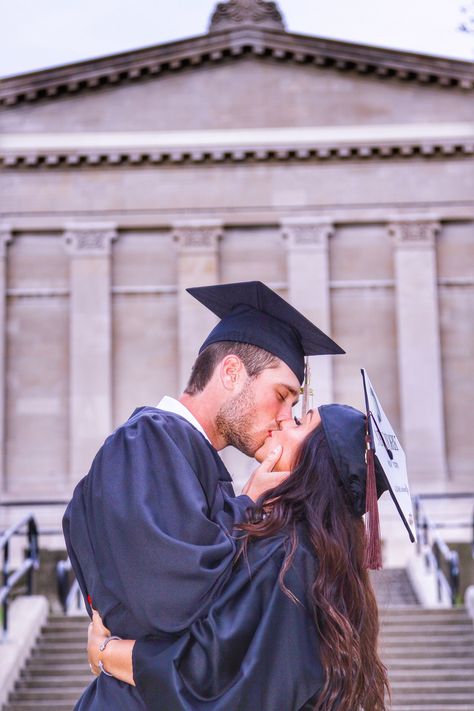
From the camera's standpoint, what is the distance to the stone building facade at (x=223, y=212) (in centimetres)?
2478

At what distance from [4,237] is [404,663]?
54.7ft

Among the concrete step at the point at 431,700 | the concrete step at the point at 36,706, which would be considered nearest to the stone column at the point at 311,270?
the concrete step at the point at 431,700

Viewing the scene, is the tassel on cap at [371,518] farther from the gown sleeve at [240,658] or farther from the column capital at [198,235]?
the column capital at [198,235]

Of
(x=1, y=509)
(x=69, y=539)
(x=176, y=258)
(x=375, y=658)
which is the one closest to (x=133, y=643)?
(x=69, y=539)

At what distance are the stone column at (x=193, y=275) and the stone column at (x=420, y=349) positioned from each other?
402 centimetres

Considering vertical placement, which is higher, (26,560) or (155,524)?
(155,524)

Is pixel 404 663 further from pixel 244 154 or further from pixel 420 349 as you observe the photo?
pixel 244 154

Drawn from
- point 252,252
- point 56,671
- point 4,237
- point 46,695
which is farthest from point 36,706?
point 4,237

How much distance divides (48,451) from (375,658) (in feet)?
72.4

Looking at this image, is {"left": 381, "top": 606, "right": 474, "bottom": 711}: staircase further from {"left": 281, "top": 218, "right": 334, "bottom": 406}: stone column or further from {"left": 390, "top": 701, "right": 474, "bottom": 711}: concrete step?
{"left": 281, "top": 218, "right": 334, "bottom": 406}: stone column

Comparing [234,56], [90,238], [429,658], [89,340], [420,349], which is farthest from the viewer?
[234,56]

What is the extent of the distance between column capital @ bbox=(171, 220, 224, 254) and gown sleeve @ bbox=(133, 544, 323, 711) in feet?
73.6

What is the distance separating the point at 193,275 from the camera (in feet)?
81.8

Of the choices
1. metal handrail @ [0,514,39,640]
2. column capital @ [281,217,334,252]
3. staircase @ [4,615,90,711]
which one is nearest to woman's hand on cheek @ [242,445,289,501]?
staircase @ [4,615,90,711]
